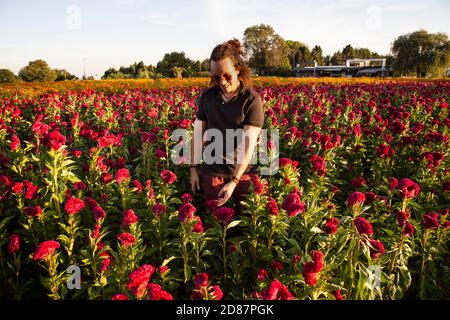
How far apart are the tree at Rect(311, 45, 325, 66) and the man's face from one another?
409 ft

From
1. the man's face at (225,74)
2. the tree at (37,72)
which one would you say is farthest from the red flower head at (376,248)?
the tree at (37,72)

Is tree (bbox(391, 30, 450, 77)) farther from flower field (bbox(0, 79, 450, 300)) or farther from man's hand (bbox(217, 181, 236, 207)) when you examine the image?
man's hand (bbox(217, 181, 236, 207))

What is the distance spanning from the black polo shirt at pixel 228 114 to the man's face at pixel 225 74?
0.10m

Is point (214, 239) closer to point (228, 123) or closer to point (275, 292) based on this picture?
point (228, 123)

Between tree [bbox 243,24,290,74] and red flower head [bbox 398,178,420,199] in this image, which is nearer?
red flower head [bbox 398,178,420,199]

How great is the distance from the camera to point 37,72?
62219 millimetres

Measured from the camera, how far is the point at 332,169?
4.66 m

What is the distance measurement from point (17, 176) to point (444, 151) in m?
5.99

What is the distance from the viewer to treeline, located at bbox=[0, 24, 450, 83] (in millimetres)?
41094

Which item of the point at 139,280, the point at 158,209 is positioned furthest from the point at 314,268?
the point at 158,209

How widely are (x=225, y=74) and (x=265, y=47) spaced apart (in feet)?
250

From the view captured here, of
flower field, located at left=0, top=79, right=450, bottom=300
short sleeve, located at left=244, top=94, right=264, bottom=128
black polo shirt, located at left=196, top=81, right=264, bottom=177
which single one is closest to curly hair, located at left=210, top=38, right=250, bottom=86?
black polo shirt, located at left=196, top=81, right=264, bottom=177
